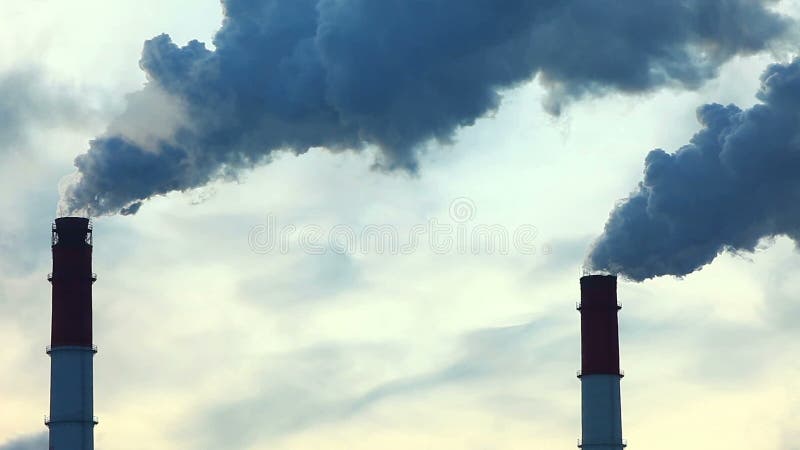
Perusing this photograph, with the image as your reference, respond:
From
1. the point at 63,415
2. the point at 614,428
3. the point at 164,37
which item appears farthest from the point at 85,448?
Answer: the point at 614,428

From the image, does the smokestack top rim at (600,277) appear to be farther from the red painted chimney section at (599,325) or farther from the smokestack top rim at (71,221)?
the smokestack top rim at (71,221)

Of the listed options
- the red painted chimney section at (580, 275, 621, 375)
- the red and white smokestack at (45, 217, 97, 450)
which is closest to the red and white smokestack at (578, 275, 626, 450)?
the red painted chimney section at (580, 275, 621, 375)

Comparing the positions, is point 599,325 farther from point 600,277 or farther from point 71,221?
point 71,221

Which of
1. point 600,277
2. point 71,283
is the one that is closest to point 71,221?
point 71,283

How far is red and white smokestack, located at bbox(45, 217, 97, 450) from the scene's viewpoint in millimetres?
70375

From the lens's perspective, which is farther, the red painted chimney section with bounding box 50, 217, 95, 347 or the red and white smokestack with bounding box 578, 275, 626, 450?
the red and white smokestack with bounding box 578, 275, 626, 450

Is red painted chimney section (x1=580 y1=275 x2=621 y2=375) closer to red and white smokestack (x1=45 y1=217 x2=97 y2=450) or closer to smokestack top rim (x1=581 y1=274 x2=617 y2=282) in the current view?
smokestack top rim (x1=581 y1=274 x2=617 y2=282)

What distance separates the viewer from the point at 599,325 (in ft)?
243

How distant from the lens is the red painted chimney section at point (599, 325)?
73625 mm

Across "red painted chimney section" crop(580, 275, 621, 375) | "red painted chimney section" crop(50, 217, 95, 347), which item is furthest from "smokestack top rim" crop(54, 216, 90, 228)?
"red painted chimney section" crop(580, 275, 621, 375)

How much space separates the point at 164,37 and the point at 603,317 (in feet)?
70.3

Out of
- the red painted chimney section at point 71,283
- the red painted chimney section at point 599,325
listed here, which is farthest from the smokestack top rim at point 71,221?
the red painted chimney section at point 599,325

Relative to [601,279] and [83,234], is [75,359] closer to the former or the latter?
[83,234]

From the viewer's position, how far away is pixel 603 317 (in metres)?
74.1
